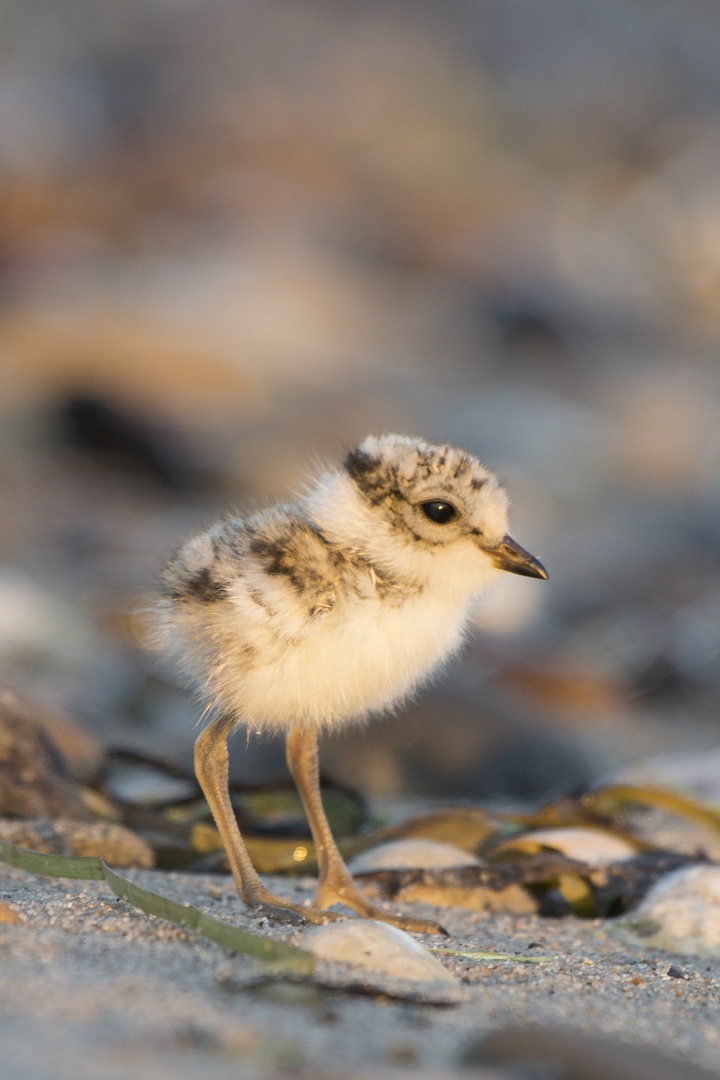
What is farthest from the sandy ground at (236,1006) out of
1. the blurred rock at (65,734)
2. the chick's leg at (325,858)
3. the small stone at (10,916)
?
the blurred rock at (65,734)

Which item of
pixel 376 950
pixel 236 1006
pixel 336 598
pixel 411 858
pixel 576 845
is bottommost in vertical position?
pixel 236 1006

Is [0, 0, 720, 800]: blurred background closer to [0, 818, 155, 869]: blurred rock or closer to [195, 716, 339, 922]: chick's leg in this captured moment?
[0, 818, 155, 869]: blurred rock

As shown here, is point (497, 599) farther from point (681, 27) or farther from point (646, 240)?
point (681, 27)

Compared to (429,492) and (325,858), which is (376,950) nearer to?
(325,858)

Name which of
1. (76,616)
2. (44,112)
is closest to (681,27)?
(44,112)

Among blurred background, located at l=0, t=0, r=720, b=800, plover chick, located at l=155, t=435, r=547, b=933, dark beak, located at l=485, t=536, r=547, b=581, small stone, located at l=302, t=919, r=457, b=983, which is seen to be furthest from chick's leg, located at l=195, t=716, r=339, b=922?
blurred background, located at l=0, t=0, r=720, b=800

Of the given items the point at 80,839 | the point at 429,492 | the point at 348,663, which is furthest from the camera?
the point at 80,839

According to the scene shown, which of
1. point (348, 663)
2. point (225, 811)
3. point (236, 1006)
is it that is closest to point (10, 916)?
point (236, 1006)

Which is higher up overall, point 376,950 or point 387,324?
point 387,324
